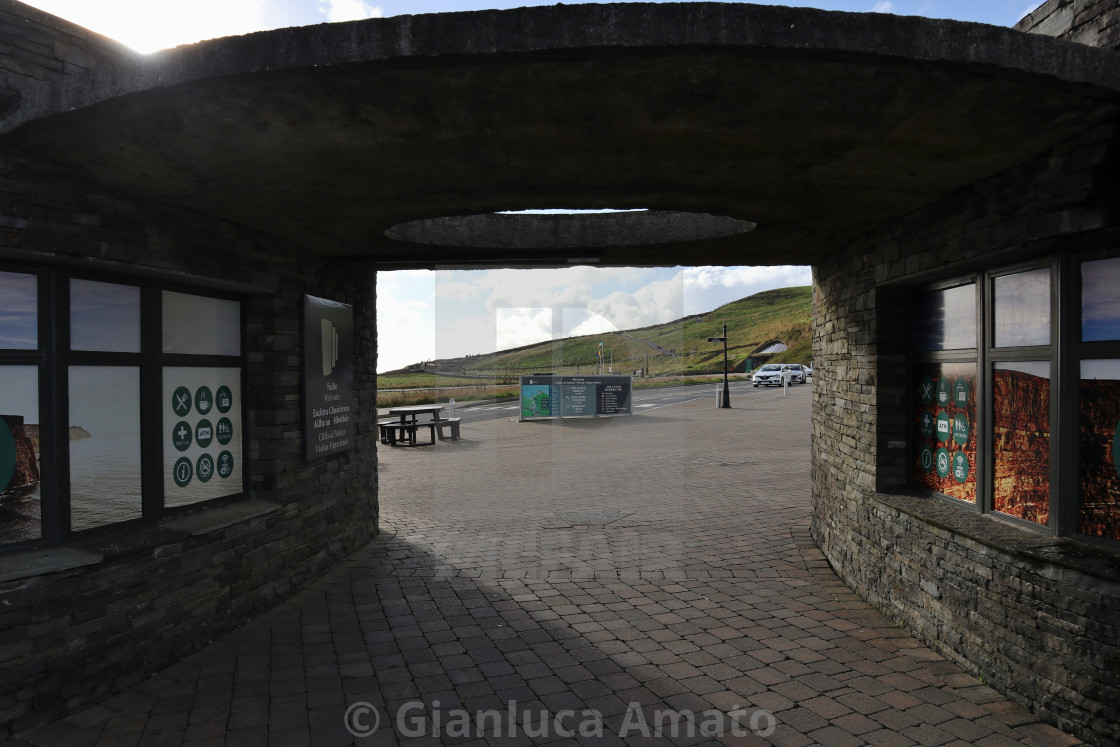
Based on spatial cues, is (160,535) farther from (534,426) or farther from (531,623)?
(534,426)

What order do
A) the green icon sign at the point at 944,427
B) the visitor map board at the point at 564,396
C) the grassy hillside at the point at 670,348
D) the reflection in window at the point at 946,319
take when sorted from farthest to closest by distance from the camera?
the visitor map board at the point at 564,396 < the grassy hillside at the point at 670,348 < the green icon sign at the point at 944,427 < the reflection in window at the point at 946,319

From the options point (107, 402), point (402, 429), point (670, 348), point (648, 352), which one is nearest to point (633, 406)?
point (648, 352)

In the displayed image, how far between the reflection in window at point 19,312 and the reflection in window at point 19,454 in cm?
15

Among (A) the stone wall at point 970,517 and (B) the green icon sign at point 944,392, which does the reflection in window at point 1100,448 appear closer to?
(A) the stone wall at point 970,517

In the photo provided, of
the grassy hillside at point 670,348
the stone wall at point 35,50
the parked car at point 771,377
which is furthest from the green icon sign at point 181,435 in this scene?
the parked car at point 771,377

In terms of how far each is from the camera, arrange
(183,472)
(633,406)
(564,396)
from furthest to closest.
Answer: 1. (633,406)
2. (564,396)
3. (183,472)

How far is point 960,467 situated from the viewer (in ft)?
16.0

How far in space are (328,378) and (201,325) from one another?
145 centimetres

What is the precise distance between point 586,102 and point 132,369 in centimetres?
356

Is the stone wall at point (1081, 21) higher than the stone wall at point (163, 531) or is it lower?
higher

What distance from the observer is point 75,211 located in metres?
3.87

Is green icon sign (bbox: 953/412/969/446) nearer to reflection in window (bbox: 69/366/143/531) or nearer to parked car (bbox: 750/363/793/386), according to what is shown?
reflection in window (bbox: 69/366/143/531)

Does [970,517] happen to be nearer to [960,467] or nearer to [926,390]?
[960,467]

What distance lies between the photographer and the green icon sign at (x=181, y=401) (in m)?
4.93
